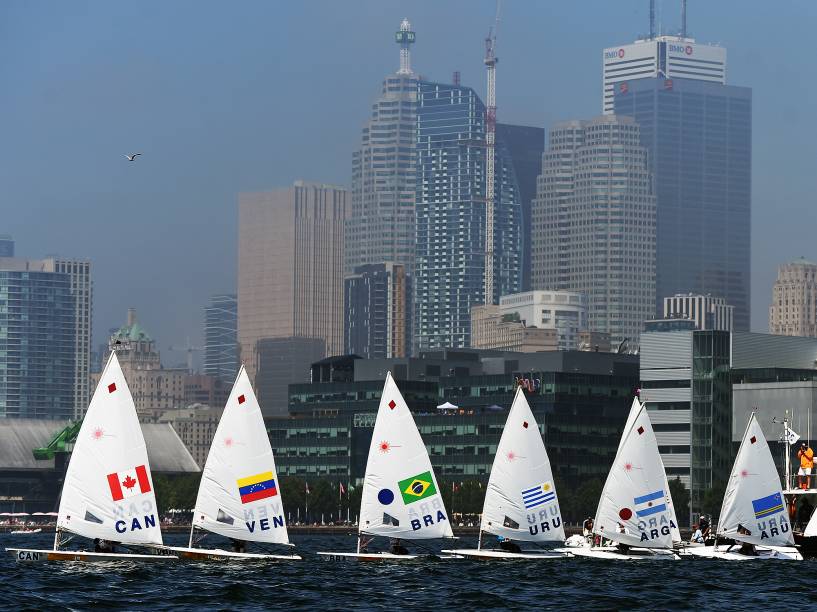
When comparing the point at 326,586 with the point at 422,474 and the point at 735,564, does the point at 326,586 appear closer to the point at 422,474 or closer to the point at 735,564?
the point at 422,474

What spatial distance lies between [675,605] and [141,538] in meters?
26.7

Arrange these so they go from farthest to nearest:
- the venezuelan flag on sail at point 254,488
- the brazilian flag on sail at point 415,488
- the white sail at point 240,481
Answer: the brazilian flag on sail at point 415,488 < the venezuelan flag on sail at point 254,488 < the white sail at point 240,481

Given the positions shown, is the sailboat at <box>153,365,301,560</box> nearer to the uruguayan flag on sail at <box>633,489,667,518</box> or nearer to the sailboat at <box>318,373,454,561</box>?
the sailboat at <box>318,373,454,561</box>

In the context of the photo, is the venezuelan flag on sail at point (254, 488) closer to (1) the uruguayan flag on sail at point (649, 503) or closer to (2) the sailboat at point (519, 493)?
(2) the sailboat at point (519, 493)

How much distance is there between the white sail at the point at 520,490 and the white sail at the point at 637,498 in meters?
5.60

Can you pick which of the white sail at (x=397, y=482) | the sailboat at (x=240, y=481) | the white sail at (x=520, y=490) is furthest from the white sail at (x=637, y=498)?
the sailboat at (x=240, y=481)

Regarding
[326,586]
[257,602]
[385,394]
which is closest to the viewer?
[257,602]

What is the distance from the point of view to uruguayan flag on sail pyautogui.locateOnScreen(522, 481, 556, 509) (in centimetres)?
10719

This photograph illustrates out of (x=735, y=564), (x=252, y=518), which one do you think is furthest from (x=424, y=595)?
(x=735, y=564)

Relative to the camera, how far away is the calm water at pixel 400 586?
272 ft

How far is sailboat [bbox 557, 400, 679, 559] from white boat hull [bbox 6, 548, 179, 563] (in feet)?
86.6

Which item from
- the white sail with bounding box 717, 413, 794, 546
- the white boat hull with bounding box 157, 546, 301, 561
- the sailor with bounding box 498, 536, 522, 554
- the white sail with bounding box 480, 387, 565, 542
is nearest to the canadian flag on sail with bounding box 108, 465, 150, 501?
the white boat hull with bounding box 157, 546, 301, 561

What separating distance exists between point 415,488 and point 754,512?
2522 cm

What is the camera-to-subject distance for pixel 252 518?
97.9 m
